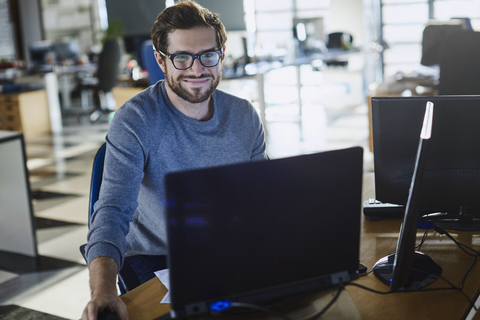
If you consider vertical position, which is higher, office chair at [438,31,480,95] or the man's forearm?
office chair at [438,31,480,95]

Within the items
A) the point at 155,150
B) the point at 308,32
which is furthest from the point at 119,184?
the point at 308,32

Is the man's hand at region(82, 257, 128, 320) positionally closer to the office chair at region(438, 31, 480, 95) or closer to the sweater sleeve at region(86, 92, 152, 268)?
the sweater sleeve at region(86, 92, 152, 268)

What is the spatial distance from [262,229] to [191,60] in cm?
68

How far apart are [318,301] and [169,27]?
847 millimetres

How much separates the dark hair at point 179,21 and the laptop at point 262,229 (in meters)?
0.68

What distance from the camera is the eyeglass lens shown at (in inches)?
55.2

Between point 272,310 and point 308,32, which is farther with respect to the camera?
point 308,32

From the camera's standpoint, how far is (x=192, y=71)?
1413 millimetres

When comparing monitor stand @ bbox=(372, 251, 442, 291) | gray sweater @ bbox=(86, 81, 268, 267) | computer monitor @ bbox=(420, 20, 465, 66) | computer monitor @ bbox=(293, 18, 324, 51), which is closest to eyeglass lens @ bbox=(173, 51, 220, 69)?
gray sweater @ bbox=(86, 81, 268, 267)

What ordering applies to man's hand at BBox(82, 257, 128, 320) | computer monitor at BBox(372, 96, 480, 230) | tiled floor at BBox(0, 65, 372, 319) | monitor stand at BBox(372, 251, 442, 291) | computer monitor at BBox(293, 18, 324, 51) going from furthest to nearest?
computer monitor at BBox(293, 18, 324, 51) → tiled floor at BBox(0, 65, 372, 319) → computer monitor at BBox(372, 96, 480, 230) → monitor stand at BBox(372, 251, 442, 291) → man's hand at BBox(82, 257, 128, 320)

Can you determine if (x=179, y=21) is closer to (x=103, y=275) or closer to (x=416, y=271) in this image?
(x=103, y=275)

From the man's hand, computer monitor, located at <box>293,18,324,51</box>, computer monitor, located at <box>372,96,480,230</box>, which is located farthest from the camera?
computer monitor, located at <box>293,18,324,51</box>

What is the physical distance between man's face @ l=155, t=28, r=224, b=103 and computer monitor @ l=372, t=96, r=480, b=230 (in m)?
0.48

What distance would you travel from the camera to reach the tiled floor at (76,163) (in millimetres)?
2554
